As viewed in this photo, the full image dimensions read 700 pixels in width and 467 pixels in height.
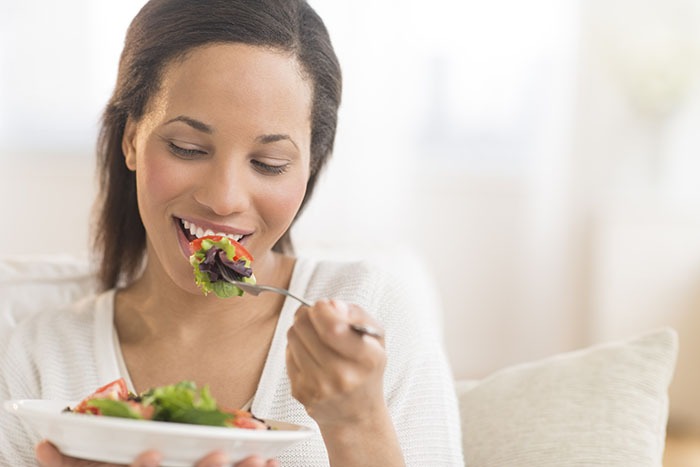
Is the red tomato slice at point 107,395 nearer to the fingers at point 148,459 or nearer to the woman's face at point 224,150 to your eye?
the fingers at point 148,459

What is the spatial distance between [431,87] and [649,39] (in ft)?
3.58

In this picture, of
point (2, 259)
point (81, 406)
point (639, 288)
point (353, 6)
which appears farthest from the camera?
point (353, 6)

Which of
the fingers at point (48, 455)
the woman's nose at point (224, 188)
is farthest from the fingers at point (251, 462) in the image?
the woman's nose at point (224, 188)

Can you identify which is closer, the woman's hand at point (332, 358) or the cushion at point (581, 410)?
the woman's hand at point (332, 358)

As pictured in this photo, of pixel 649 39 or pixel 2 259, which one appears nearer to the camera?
pixel 2 259

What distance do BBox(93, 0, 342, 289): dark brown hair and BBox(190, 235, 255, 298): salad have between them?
1.03 feet

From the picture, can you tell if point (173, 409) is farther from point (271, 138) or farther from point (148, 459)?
point (271, 138)

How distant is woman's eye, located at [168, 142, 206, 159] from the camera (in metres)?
1.61

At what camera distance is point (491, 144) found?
5.27m

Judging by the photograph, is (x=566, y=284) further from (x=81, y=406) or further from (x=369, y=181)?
(x=81, y=406)

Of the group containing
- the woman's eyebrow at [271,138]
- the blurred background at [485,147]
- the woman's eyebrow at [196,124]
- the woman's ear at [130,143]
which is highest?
the woman's eyebrow at [196,124]

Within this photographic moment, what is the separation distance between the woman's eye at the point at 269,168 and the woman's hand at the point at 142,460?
0.52 metres

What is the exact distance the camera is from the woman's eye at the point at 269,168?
1.62 m

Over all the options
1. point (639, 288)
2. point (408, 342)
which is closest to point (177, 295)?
point (408, 342)
